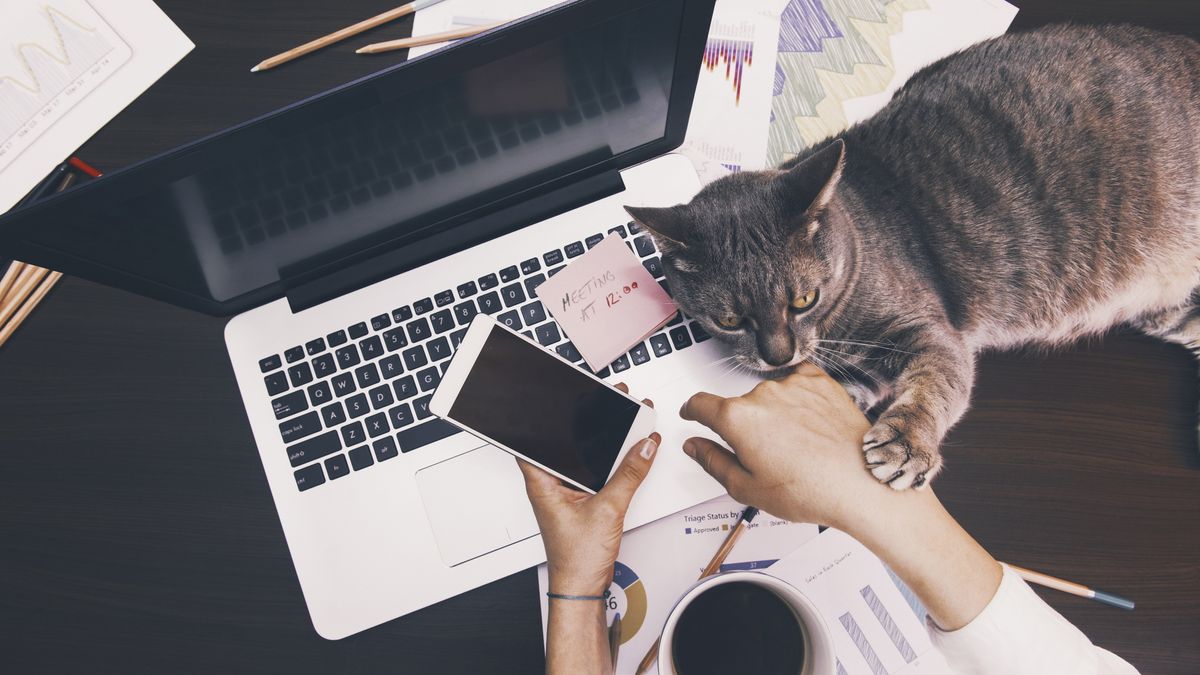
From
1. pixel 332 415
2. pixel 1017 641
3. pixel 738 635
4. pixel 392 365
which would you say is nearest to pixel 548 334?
pixel 392 365

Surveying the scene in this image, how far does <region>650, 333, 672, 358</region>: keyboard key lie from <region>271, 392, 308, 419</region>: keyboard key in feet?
1.76

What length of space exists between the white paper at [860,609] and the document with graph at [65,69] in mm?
1319

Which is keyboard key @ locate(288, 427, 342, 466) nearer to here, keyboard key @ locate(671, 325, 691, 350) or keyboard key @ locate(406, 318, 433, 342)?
keyboard key @ locate(406, 318, 433, 342)

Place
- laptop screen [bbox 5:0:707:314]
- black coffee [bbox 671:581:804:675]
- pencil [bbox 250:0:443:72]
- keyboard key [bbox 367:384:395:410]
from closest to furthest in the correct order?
1. laptop screen [bbox 5:0:707:314]
2. black coffee [bbox 671:581:804:675]
3. keyboard key [bbox 367:384:395:410]
4. pencil [bbox 250:0:443:72]

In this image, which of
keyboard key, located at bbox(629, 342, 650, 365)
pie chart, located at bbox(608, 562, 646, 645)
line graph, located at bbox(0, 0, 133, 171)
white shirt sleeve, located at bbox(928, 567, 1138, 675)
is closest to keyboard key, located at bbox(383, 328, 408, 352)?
keyboard key, located at bbox(629, 342, 650, 365)

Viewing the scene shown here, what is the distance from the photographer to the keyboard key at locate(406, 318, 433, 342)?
954 millimetres

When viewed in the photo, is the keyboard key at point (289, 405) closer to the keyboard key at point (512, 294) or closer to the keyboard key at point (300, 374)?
the keyboard key at point (300, 374)

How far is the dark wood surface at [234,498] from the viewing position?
945 millimetres

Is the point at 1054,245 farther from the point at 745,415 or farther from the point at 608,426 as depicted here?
the point at 608,426

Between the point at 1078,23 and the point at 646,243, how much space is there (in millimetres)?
831

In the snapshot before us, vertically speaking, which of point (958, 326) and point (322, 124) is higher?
point (322, 124)

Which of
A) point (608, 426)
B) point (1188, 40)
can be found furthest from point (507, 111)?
point (1188, 40)

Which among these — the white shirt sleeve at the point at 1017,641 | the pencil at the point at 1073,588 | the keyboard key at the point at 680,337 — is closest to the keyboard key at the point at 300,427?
the keyboard key at the point at 680,337

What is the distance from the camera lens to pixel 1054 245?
1016mm
